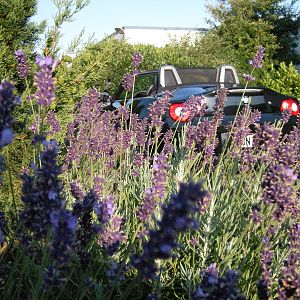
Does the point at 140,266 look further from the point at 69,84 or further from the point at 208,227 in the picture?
the point at 69,84

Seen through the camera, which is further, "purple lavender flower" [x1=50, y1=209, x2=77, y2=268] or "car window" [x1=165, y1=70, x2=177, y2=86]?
"car window" [x1=165, y1=70, x2=177, y2=86]

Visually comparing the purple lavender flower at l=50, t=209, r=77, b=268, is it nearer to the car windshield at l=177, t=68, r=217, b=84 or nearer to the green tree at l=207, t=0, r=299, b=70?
the car windshield at l=177, t=68, r=217, b=84

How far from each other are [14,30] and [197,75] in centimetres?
576

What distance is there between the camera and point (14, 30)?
13.6 feet

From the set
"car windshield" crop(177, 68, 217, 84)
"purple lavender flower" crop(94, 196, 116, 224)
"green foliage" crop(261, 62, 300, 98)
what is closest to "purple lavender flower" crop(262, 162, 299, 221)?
"purple lavender flower" crop(94, 196, 116, 224)

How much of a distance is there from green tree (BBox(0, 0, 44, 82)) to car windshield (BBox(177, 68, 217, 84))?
5.12m

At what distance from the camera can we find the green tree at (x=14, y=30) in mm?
3977

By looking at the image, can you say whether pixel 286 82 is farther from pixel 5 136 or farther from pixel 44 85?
pixel 5 136

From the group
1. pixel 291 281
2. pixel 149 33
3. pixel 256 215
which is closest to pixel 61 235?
pixel 291 281

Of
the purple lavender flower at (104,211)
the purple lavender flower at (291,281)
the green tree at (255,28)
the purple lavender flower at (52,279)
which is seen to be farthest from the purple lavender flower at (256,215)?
the green tree at (255,28)

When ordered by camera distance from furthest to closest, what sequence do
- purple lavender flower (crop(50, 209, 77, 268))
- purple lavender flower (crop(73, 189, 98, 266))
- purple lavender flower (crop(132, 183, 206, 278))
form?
purple lavender flower (crop(73, 189, 98, 266)), purple lavender flower (crop(50, 209, 77, 268)), purple lavender flower (crop(132, 183, 206, 278))

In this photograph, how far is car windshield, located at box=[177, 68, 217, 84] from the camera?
30.2 ft

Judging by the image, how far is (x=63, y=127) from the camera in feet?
13.8

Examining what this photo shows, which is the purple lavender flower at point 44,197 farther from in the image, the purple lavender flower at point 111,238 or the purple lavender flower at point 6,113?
the purple lavender flower at point 111,238
